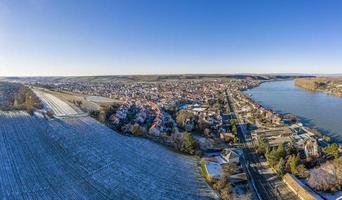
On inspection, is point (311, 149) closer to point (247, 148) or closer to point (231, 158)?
point (247, 148)

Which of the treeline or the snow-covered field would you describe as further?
the snow-covered field

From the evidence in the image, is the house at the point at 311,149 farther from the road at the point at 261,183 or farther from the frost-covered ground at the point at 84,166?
the frost-covered ground at the point at 84,166

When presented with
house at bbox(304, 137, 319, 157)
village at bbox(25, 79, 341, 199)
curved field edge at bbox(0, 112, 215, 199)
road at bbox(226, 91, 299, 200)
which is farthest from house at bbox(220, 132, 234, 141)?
house at bbox(304, 137, 319, 157)

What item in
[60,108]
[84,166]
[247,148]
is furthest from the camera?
[60,108]

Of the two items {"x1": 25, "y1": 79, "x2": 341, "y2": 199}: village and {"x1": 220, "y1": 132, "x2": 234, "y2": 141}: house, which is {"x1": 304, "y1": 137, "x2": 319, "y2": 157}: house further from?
{"x1": 220, "y1": 132, "x2": 234, "y2": 141}: house

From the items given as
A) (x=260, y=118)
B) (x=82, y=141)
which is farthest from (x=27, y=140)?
(x=260, y=118)

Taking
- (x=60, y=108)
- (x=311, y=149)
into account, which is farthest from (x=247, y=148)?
(x=60, y=108)

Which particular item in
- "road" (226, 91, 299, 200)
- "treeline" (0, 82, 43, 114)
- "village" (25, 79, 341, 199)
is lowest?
"road" (226, 91, 299, 200)

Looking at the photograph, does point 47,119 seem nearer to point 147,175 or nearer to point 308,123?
point 147,175

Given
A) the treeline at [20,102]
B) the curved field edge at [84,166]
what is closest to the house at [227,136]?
the curved field edge at [84,166]
